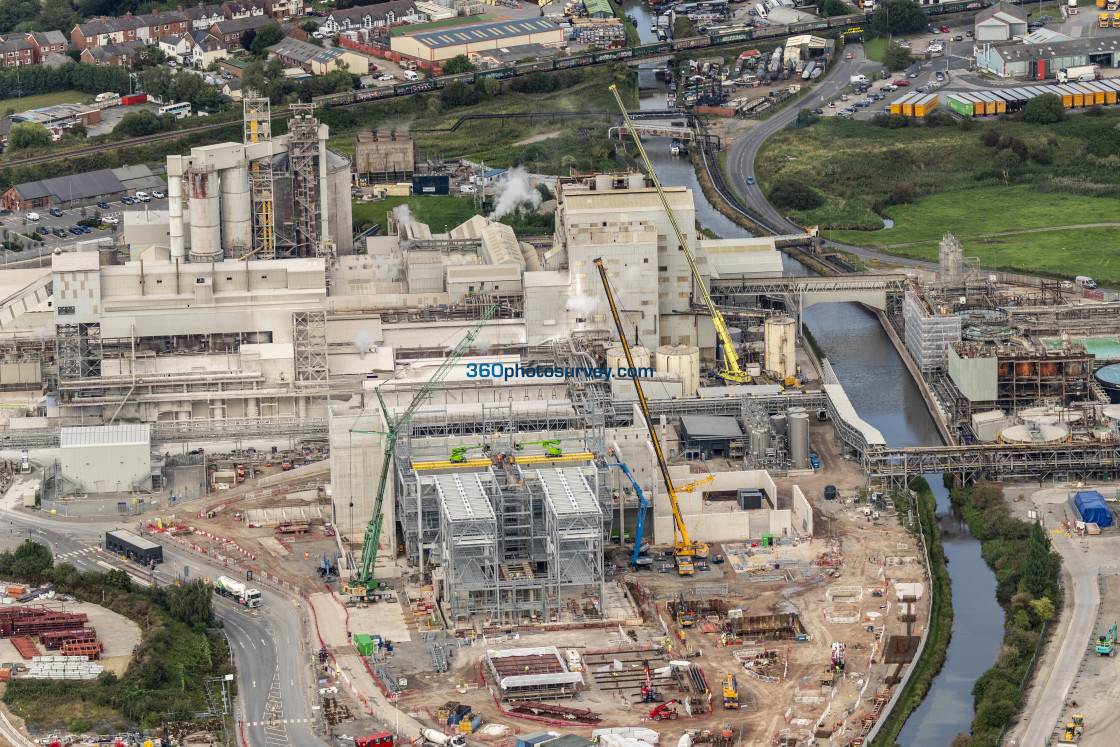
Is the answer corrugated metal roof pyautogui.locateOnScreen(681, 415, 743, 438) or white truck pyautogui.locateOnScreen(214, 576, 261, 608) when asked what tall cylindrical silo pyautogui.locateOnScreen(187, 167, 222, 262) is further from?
white truck pyautogui.locateOnScreen(214, 576, 261, 608)

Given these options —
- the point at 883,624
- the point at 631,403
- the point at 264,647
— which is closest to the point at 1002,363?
the point at 631,403

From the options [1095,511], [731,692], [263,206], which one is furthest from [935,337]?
[731,692]

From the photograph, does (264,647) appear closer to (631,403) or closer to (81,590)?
(81,590)

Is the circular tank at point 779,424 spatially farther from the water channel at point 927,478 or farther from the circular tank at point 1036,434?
the circular tank at point 1036,434

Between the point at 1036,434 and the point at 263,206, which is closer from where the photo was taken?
the point at 1036,434

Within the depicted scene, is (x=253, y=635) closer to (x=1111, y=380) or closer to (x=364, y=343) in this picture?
(x=364, y=343)

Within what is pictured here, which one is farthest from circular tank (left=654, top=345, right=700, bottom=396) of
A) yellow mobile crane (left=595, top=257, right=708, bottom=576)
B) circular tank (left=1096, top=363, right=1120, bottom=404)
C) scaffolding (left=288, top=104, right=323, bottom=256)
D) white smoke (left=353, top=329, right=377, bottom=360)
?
scaffolding (left=288, top=104, right=323, bottom=256)

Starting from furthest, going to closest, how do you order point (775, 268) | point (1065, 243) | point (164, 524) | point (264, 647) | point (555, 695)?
point (1065, 243) → point (775, 268) → point (164, 524) → point (264, 647) → point (555, 695)
